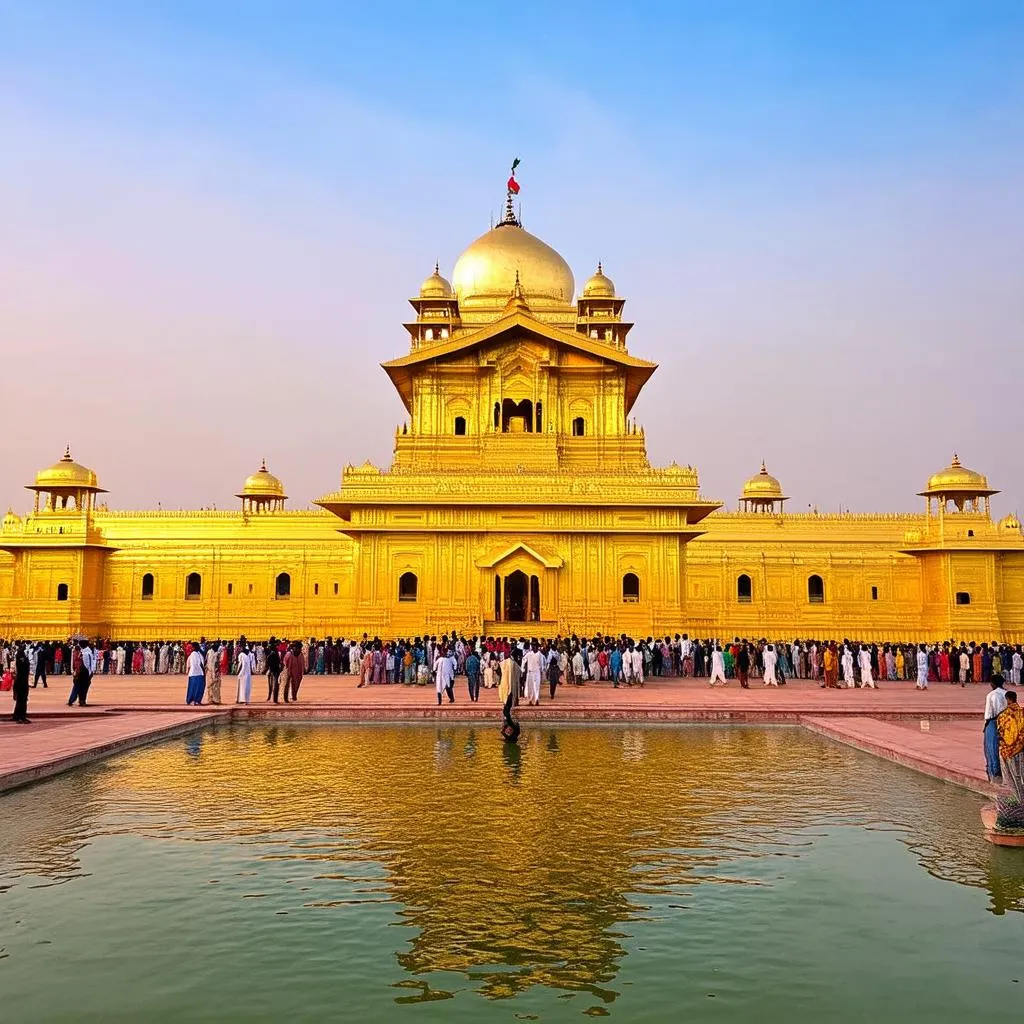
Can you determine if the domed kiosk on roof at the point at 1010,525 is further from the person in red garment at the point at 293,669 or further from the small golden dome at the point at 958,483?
the person in red garment at the point at 293,669

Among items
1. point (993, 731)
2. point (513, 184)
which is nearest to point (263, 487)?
point (513, 184)

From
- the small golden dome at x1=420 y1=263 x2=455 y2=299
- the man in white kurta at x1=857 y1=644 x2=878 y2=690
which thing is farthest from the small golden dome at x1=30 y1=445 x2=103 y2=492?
the man in white kurta at x1=857 y1=644 x2=878 y2=690

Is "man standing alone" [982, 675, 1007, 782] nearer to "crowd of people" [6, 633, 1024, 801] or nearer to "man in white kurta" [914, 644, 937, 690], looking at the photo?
"crowd of people" [6, 633, 1024, 801]

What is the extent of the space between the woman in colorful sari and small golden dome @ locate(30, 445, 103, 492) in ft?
121

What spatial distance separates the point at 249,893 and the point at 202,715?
10.8 metres

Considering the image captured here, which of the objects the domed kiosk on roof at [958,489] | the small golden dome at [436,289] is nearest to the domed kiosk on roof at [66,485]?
the small golden dome at [436,289]

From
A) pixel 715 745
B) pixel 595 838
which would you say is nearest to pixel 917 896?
pixel 595 838

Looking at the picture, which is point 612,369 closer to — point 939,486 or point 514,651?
point 939,486

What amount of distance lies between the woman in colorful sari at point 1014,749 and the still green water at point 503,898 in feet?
2.09

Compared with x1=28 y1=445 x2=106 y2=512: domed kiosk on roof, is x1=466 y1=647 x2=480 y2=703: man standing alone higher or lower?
lower

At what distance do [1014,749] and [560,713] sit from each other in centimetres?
1017

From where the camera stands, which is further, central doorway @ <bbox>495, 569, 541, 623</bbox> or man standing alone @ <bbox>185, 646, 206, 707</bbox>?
central doorway @ <bbox>495, 569, 541, 623</bbox>

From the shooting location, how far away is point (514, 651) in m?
19.0

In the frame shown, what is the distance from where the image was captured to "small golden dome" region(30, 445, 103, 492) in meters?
37.9
